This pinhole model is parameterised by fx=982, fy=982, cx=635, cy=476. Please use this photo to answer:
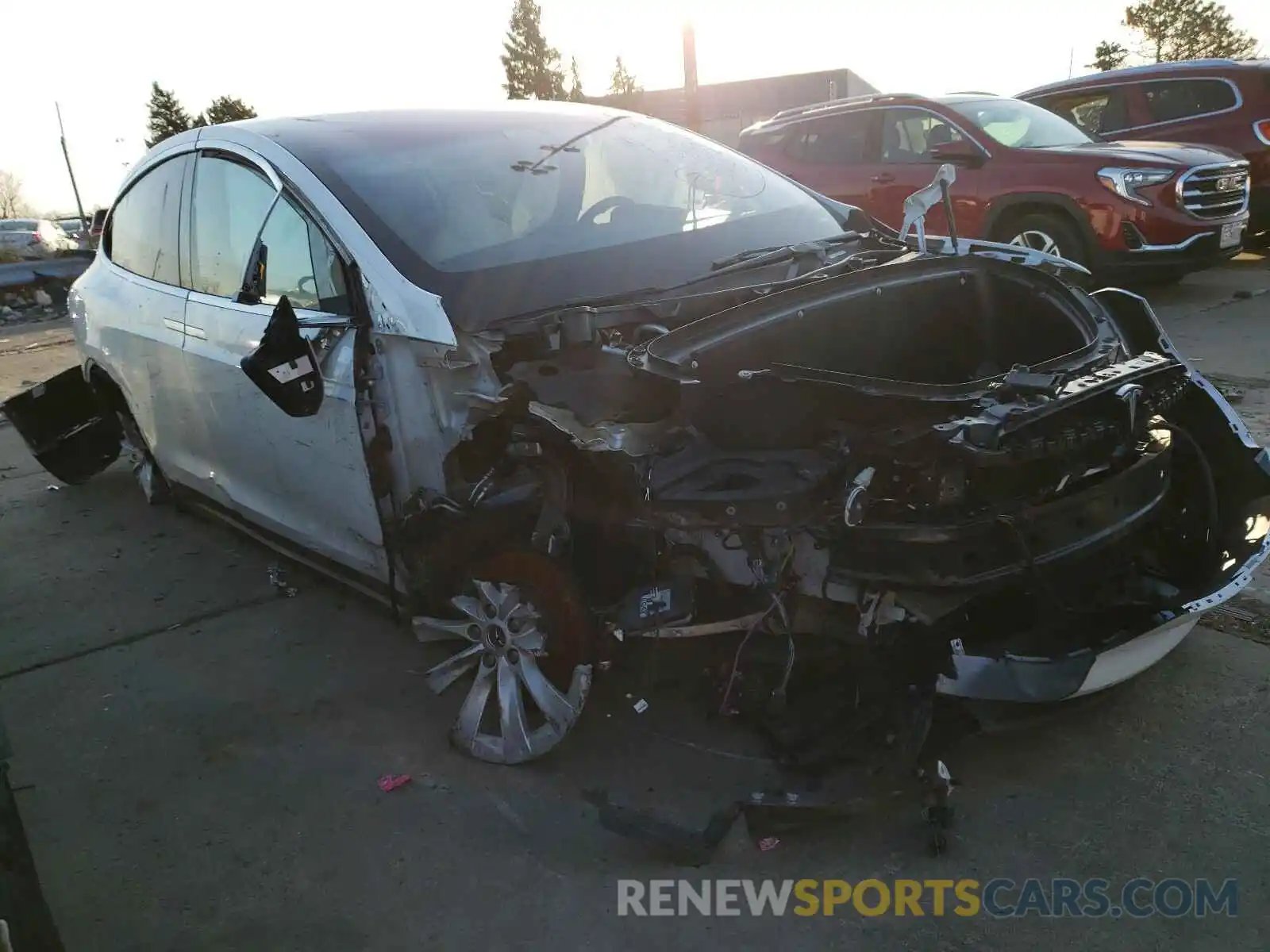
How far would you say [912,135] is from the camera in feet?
27.6

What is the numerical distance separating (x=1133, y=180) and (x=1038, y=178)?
67 centimetres

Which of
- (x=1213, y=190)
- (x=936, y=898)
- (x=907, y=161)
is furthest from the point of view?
(x=907, y=161)

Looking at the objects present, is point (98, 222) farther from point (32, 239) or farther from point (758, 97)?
point (758, 97)

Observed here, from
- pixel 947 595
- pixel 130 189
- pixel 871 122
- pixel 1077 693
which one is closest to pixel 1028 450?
pixel 947 595

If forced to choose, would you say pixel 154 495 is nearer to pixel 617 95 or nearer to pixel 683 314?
pixel 683 314

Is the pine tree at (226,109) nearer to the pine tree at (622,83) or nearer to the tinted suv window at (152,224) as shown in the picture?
the pine tree at (622,83)

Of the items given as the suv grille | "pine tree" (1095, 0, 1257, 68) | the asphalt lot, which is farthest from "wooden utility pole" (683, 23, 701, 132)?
"pine tree" (1095, 0, 1257, 68)

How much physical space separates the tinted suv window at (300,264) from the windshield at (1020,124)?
21.1 ft

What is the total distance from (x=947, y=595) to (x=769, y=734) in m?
0.64

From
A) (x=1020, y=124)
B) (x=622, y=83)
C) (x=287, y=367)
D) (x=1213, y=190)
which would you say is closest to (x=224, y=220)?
(x=287, y=367)

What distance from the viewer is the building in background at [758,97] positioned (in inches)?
1529

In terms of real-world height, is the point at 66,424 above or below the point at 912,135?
below

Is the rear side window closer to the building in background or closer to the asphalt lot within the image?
the asphalt lot

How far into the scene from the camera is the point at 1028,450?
2295 mm
